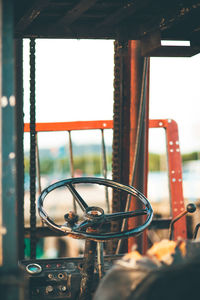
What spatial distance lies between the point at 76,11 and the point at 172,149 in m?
1.88

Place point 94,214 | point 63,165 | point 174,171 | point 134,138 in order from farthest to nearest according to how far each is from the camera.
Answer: point 63,165
point 174,171
point 134,138
point 94,214

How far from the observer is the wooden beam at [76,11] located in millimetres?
2057

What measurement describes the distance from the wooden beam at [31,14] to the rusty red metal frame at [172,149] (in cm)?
151

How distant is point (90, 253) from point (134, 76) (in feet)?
5.09

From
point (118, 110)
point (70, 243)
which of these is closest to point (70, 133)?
point (118, 110)

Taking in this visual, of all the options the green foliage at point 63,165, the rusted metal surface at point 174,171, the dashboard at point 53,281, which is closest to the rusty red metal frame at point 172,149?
the rusted metal surface at point 174,171

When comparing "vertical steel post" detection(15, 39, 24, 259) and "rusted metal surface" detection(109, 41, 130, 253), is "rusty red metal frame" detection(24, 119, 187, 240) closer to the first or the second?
"rusted metal surface" detection(109, 41, 130, 253)

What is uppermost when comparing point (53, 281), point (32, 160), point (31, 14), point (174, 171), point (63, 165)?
point (31, 14)

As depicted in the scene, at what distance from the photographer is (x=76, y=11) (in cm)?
219

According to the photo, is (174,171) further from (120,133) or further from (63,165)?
(63,165)

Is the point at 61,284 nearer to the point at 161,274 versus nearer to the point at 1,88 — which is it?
the point at 161,274

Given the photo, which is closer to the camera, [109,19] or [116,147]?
[109,19]

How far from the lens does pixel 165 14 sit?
2248mm

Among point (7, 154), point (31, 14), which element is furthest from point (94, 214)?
point (31, 14)
